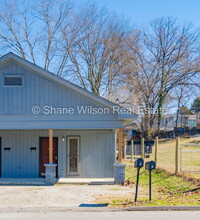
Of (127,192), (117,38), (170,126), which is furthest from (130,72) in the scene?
(170,126)

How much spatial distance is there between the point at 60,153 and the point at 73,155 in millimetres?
685

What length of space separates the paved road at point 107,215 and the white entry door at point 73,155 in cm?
843

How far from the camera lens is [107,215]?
8.80 m

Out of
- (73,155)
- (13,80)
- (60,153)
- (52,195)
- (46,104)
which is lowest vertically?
(52,195)

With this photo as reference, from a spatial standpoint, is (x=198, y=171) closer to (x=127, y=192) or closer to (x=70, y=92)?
(x=127, y=192)

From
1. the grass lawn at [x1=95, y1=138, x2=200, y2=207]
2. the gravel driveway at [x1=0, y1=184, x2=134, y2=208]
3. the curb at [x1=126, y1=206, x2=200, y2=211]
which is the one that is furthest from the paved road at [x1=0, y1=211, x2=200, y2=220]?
the gravel driveway at [x1=0, y1=184, x2=134, y2=208]

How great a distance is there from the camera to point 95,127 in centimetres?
1616

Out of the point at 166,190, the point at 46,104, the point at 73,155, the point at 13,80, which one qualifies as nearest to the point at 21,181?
the point at 73,155

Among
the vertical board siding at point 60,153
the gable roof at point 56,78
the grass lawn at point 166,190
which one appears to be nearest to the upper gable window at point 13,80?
the gable roof at point 56,78

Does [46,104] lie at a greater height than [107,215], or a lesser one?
greater

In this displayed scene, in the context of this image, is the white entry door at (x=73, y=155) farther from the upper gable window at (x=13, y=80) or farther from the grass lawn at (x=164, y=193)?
the upper gable window at (x=13, y=80)

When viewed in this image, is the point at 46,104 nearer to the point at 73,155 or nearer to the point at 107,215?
the point at 73,155

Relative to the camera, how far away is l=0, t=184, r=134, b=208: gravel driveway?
10.6 m

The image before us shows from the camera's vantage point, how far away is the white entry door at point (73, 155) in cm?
1761
